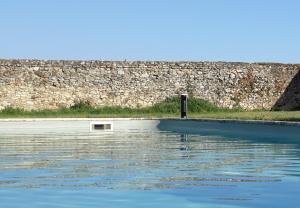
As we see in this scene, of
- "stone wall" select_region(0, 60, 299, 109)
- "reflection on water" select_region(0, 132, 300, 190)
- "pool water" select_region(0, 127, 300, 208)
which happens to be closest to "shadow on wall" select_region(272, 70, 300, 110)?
"stone wall" select_region(0, 60, 299, 109)

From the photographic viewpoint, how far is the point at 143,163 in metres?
10.2

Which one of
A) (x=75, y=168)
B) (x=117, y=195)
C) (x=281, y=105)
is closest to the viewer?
(x=117, y=195)

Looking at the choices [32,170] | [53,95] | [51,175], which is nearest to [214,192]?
[51,175]

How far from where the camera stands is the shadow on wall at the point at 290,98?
27422 mm

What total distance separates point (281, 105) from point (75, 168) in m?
19.0

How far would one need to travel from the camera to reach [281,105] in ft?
90.6

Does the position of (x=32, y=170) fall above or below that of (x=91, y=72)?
below

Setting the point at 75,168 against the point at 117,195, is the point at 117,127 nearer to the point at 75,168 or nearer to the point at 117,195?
the point at 75,168

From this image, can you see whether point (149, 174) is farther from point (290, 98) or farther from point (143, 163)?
point (290, 98)

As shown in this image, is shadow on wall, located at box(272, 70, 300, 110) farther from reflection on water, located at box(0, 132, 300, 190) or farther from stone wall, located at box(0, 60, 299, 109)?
reflection on water, located at box(0, 132, 300, 190)

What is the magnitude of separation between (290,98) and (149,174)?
19.5 meters

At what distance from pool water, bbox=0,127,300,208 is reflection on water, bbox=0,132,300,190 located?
11 mm

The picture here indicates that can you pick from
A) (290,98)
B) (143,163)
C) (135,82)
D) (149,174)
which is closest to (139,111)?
(135,82)

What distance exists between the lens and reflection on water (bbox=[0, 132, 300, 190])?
828 centimetres
